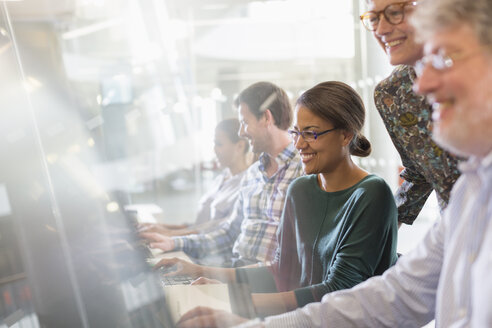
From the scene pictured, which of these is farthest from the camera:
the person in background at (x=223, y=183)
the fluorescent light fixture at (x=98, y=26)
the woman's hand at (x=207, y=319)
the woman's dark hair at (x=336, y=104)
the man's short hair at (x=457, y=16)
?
the fluorescent light fixture at (x=98, y=26)

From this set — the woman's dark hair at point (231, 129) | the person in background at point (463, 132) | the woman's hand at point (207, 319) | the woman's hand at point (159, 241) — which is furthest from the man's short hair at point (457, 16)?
the woman's dark hair at point (231, 129)

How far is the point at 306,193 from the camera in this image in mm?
1465

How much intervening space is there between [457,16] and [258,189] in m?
1.40

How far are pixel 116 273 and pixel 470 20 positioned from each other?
3.18 ft

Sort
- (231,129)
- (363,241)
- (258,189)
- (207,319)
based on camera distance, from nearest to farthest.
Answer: (207,319)
(363,241)
(258,189)
(231,129)

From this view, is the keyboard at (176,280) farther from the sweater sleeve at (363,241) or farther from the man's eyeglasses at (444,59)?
the man's eyeglasses at (444,59)

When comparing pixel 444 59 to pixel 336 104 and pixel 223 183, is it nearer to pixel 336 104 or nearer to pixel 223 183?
pixel 336 104

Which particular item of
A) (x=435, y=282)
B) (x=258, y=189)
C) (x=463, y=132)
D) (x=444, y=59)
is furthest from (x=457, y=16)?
(x=258, y=189)

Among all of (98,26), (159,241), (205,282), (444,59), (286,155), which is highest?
(98,26)

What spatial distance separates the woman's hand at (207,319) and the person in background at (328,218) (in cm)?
22

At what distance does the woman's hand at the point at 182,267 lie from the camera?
145 cm

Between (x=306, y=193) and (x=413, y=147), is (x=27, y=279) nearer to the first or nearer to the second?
(x=306, y=193)

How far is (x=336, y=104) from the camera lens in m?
1.36

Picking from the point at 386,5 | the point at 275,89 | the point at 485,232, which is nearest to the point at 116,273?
the point at 485,232
